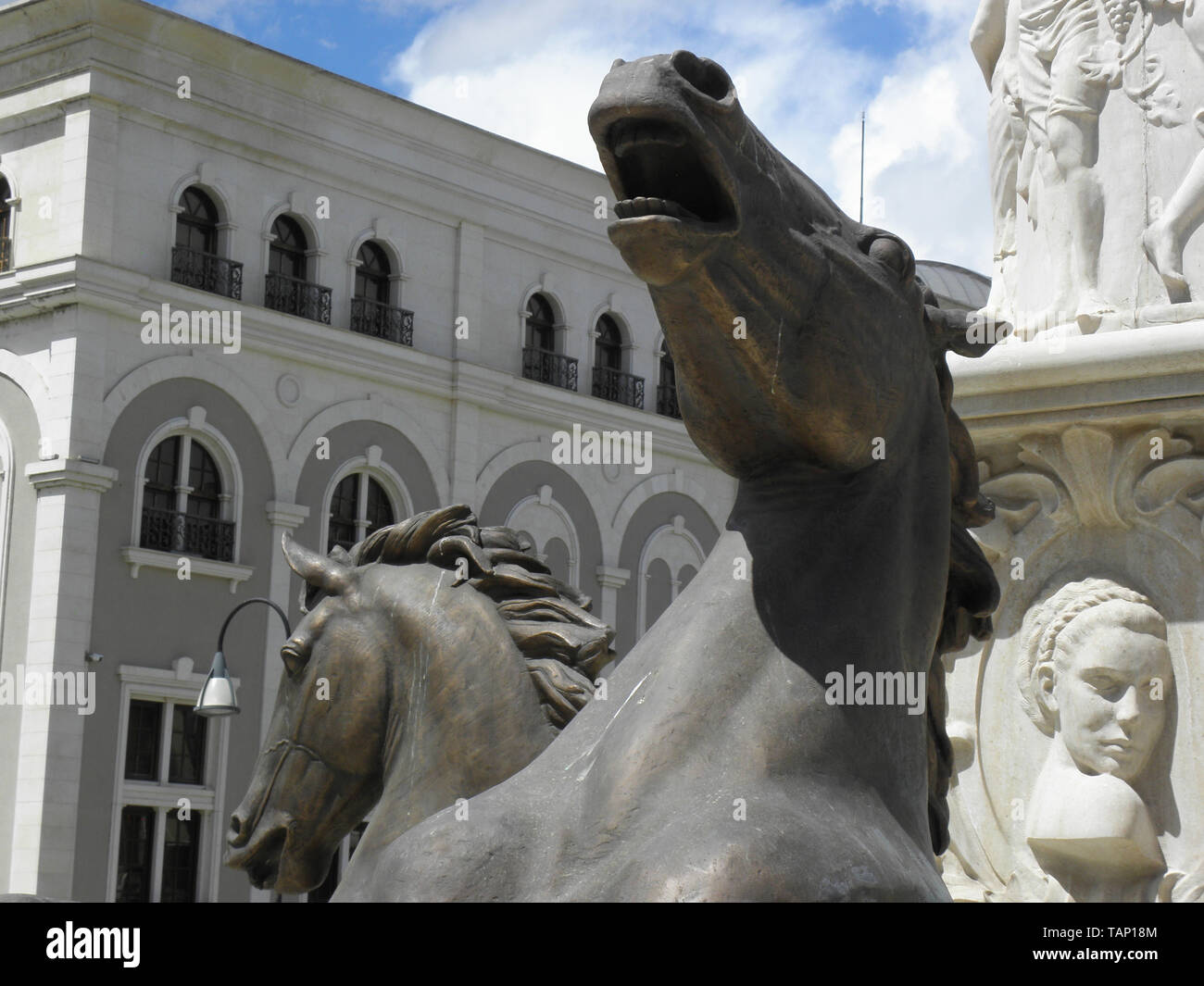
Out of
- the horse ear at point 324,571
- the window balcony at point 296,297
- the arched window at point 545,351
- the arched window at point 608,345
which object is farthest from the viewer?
the arched window at point 608,345

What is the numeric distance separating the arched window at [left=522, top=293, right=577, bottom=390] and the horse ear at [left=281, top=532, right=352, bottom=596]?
27596 mm

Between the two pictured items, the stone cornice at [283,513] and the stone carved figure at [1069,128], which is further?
the stone cornice at [283,513]

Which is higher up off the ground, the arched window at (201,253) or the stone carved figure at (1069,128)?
the arched window at (201,253)

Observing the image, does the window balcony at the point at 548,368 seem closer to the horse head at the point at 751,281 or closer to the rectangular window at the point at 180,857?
the rectangular window at the point at 180,857

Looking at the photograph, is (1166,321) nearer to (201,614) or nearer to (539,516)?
(201,614)

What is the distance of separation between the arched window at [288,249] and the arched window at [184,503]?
3248mm

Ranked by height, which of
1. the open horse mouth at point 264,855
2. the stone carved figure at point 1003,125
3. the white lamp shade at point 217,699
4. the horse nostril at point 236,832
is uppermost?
the stone carved figure at point 1003,125

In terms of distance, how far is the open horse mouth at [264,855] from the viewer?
427 cm

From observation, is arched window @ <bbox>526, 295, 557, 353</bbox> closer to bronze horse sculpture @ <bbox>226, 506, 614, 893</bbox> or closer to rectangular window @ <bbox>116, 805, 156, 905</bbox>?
rectangular window @ <bbox>116, 805, 156, 905</bbox>

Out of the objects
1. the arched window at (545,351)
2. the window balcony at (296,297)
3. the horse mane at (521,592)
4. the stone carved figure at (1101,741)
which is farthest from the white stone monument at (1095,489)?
the arched window at (545,351)

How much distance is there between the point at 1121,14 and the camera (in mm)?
4309

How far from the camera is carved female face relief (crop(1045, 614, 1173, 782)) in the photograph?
3.88 metres

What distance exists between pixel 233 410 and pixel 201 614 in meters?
2.93

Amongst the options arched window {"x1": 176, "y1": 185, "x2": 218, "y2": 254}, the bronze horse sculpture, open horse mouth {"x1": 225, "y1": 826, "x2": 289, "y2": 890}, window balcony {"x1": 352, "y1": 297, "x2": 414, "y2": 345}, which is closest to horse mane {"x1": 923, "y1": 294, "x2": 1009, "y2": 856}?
the bronze horse sculpture
